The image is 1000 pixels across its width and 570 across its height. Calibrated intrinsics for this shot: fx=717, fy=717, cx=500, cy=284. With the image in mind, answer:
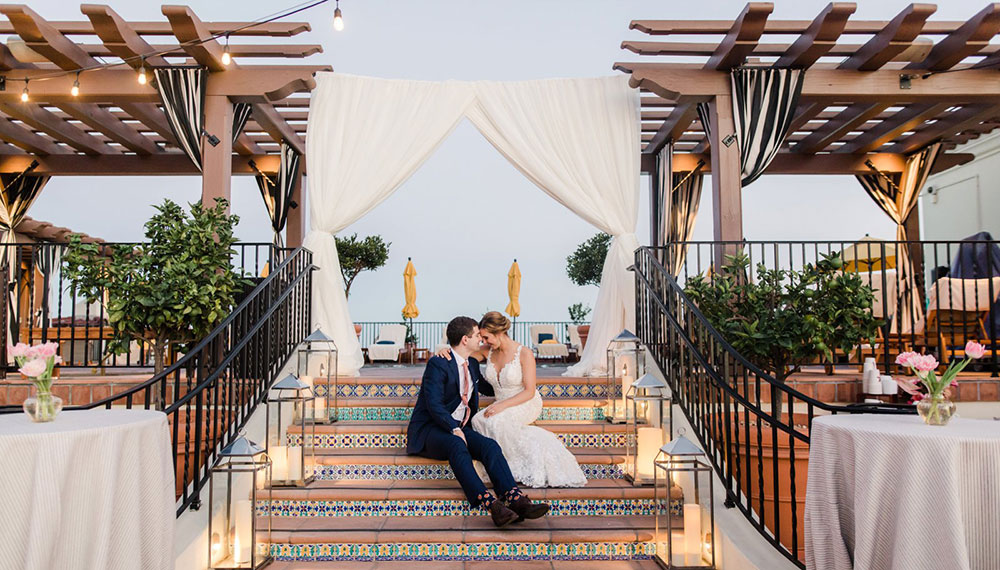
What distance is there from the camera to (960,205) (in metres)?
12.4

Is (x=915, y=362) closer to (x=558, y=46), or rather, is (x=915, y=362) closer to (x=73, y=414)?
(x=73, y=414)

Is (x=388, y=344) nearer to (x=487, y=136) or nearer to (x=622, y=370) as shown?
(x=487, y=136)

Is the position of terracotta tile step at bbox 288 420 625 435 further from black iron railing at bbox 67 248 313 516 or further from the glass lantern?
black iron railing at bbox 67 248 313 516

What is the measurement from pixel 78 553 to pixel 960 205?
45.6ft

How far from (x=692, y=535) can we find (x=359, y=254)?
11.8 metres

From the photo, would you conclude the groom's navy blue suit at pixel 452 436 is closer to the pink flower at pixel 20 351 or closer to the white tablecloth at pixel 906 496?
the white tablecloth at pixel 906 496

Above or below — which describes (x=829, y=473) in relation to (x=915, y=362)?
below

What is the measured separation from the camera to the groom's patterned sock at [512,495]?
13.1 ft

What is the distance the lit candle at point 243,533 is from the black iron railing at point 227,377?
1.23 ft

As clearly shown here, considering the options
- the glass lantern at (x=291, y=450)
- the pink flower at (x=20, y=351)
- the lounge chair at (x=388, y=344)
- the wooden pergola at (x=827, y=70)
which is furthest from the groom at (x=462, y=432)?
the lounge chair at (x=388, y=344)

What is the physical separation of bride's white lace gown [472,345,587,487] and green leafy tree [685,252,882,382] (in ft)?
5.30

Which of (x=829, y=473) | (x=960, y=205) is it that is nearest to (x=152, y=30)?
(x=829, y=473)

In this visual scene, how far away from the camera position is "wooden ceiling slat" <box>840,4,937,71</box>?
605 centimetres

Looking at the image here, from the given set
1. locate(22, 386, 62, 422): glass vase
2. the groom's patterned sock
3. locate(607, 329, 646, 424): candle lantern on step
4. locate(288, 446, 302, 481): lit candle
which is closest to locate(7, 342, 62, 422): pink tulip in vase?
locate(22, 386, 62, 422): glass vase
